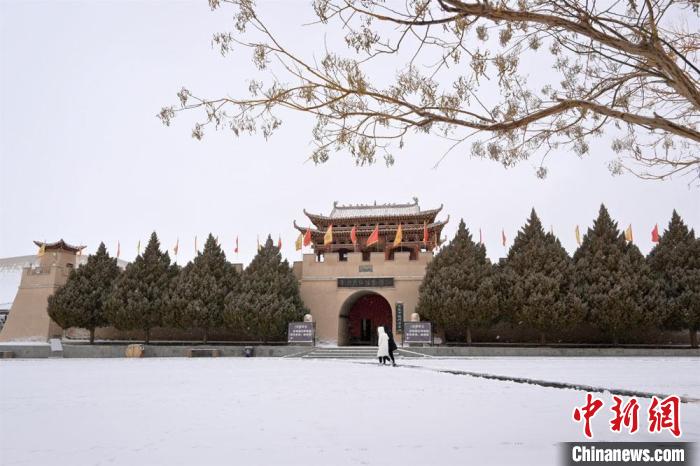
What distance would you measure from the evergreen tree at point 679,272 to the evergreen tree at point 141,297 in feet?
53.8

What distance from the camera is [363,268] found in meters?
19.8

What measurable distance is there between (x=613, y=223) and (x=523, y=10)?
53.1 feet

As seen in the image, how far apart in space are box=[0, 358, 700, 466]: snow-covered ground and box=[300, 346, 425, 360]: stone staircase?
27.3ft

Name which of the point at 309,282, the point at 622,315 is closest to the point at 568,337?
the point at 622,315

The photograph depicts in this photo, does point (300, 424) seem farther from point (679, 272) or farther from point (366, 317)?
point (366, 317)

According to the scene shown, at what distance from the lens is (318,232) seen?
72.2 feet

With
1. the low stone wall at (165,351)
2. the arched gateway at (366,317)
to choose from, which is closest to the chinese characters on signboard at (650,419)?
the low stone wall at (165,351)

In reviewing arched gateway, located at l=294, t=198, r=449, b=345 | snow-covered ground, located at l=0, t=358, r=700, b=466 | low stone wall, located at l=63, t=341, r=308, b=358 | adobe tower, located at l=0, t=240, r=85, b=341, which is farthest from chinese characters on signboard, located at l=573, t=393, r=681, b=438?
adobe tower, located at l=0, t=240, r=85, b=341

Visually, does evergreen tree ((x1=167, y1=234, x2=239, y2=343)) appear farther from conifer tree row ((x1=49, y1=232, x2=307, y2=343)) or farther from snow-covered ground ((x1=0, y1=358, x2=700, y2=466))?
snow-covered ground ((x1=0, y1=358, x2=700, y2=466))

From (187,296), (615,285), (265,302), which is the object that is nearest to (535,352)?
(615,285)

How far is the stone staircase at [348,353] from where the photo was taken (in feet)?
47.8

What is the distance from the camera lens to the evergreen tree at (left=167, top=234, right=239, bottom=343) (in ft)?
57.9

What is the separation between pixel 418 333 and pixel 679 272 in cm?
854

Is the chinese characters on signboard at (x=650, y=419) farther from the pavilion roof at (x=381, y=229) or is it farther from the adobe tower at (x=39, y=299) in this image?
the adobe tower at (x=39, y=299)
